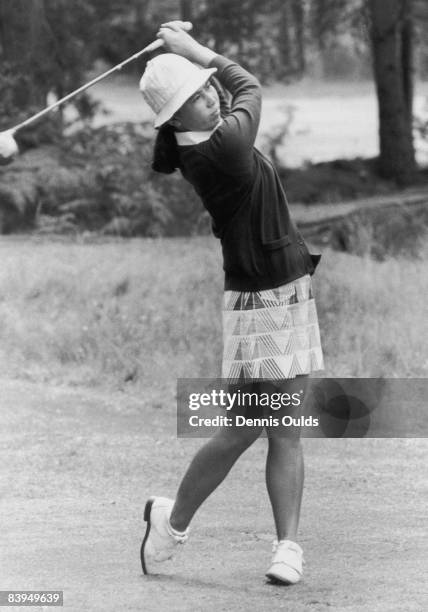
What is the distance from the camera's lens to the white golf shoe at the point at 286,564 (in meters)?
4.19

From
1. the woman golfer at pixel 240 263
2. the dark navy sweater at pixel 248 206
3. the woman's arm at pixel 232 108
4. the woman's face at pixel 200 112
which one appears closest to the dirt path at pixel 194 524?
the woman golfer at pixel 240 263

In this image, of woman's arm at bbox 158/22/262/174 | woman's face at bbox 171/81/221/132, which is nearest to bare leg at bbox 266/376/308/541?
woman's arm at bbox 158/22/262/174

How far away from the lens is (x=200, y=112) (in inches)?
163

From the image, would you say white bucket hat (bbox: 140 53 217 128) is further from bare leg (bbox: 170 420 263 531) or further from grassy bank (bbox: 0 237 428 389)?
grassy bank (bbox: 0 237 428 389)

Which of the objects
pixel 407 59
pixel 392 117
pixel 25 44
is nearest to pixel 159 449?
pixel 25 44

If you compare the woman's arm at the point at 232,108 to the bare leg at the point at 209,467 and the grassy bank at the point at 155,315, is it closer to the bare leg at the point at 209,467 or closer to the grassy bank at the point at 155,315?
the bare leg at the point at 209,467

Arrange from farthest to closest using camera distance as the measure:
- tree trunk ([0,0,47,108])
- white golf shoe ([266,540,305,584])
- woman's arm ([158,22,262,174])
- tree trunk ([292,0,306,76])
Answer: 1. tree trunk ([292,0,306,76])
2. tree trunk ([0,0,47,108])
3. white golf shoe ([266,540,305,584])
4. woman's arm ([158,22,262,174])

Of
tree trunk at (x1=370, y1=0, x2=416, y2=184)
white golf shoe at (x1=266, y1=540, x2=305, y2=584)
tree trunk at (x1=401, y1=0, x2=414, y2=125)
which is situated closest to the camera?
white golf shoe at (x1=266, y1=540, x2=305, y2=584)

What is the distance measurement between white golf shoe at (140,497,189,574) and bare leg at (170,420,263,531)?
0.03 metres

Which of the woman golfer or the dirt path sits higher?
the woman golfer

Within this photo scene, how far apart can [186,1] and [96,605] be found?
1243 cm

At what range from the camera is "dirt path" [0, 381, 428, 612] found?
417 centimetres

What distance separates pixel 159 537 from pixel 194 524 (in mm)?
658

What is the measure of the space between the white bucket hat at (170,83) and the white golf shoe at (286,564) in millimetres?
1476
